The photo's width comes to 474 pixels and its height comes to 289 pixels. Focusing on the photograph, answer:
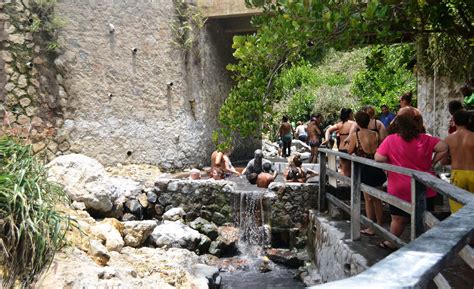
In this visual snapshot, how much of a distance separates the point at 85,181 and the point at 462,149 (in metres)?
6.15

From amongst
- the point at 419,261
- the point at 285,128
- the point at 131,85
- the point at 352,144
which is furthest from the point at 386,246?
the point at 285,128

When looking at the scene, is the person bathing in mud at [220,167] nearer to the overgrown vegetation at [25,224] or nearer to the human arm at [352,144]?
the human arm at [352,144]

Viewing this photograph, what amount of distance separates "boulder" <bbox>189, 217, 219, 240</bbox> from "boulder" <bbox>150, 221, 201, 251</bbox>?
376 mm

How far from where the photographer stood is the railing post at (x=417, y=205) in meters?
3.42

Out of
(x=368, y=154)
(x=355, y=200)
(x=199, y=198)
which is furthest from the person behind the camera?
(x=199, y=198)

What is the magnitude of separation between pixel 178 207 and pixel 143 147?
2.66 metres

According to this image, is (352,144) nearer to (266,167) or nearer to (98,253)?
(98,253)

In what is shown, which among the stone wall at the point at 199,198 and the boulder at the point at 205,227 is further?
the stone wall at the point at 199,198

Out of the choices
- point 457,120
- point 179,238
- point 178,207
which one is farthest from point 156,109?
Answer: point 457,120

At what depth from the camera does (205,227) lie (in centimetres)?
900

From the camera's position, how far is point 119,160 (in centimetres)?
1145

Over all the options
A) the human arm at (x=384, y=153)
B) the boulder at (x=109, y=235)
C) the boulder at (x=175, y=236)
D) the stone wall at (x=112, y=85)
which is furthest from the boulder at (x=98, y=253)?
the stone wall at (x=112, y=85)

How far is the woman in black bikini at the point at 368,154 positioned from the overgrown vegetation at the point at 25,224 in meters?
3.53

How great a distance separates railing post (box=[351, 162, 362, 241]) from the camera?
4.97 meters
